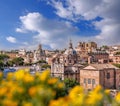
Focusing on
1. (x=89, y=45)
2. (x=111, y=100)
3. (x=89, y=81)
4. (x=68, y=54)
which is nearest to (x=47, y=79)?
(x=111, y=100)

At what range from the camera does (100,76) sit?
47875mm

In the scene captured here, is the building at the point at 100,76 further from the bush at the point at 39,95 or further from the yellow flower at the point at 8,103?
the yellow flower at the point at 8,103

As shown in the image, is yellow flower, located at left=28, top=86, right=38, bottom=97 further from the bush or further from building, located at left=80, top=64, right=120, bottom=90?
building, located at left=80, top=64, right=120, bottom=90

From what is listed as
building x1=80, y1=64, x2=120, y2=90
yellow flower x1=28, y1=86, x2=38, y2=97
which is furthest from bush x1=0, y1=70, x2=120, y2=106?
building x1=80, y1=64, x2=120, y2=90

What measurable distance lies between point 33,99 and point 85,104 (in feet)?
1.81

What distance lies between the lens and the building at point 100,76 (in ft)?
158

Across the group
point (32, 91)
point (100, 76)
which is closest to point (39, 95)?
point (32, 91)

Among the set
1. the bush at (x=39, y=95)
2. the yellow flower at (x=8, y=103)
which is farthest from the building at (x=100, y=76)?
the yellow flower at (x=8, y=103)

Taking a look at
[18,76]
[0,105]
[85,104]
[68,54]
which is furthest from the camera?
→ [68,54]

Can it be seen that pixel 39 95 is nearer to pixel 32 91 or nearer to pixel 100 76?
pixel 32 91

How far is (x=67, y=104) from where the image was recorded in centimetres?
335

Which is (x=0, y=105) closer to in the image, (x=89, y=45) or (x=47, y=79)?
(x=47, y=79)

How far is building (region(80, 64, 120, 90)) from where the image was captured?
48.1 m

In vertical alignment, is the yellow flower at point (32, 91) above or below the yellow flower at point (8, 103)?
above
